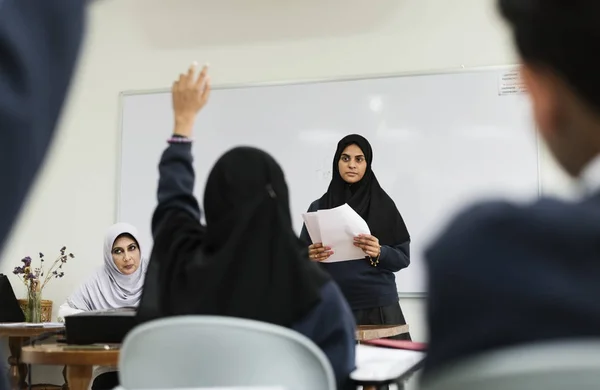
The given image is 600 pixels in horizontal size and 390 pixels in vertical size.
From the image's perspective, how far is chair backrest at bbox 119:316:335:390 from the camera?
3.52 feet

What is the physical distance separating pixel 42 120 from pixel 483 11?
4.03 m

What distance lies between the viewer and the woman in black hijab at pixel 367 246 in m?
3.03

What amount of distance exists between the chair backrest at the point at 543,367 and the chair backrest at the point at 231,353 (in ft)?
1.95

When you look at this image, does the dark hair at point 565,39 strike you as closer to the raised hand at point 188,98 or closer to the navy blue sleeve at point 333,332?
the navy blue sleeve at point 333,332

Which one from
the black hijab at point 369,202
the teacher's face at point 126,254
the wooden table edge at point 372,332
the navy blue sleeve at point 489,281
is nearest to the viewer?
the navy blue sleeve at point 489,281

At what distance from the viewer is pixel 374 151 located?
163 inches

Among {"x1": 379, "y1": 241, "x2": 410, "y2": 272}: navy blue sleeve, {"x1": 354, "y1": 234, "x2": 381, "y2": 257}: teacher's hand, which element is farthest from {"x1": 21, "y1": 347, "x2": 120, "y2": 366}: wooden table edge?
{"x1": 379, "y1": 241, "x2": 410, "y2": 272}: navy blue sleeve

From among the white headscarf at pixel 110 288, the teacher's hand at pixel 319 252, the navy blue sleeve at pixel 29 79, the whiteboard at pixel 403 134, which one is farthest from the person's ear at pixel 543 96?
the whiteboard at pixel 403 134

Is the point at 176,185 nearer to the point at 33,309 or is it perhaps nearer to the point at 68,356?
the point at 68,356

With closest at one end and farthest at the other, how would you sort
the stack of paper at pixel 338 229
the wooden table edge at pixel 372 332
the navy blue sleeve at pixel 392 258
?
the wooden table edge at pixel 372 332, the stack of paper at pixel 338 229, the navy blue sleeve at pixel 392 258

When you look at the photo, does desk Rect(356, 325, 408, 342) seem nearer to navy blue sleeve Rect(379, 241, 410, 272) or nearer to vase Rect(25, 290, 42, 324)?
navy blue sleeve Rect(379, 241, 410, 272)

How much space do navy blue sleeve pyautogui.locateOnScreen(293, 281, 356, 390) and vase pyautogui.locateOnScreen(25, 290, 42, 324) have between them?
3159 mm

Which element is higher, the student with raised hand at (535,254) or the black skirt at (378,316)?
the student with raised hand at (535,254)

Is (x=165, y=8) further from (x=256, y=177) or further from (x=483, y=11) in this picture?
(x=256, y=177)
